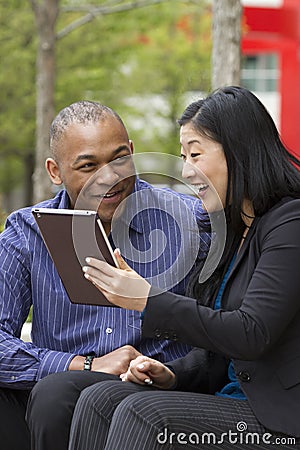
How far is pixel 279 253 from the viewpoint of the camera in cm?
257

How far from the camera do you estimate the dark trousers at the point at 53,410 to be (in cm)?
288

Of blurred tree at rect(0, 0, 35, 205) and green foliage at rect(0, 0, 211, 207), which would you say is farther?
blurred tree at rect(0, 0, 35, 205)

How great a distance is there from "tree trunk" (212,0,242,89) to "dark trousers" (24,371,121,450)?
3.64 m

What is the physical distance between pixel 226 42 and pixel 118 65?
13080 millimetres

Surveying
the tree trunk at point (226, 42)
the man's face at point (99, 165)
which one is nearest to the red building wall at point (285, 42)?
the tree trunk at point (226, 42)

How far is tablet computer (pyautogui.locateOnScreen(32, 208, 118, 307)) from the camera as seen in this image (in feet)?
8.84

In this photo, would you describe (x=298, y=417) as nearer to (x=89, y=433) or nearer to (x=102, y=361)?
(x=89, y=433)

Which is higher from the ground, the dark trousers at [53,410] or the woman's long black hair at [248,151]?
the woman's long black hair at [248,151]

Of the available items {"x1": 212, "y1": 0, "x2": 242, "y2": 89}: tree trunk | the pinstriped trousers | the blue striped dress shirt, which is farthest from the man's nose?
{"x1": 212, "y1": 0, "x2": 242, "y2": 89}: tree trunk

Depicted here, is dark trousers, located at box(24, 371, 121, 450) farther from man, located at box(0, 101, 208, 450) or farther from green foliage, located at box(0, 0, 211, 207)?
green foliage, located at box(0, 0, 211, 207)

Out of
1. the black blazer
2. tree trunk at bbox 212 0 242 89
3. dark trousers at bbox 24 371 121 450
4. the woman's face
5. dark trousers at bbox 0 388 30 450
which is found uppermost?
tree trunk at bbox 212 0 242 89

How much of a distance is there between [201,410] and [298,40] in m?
16.7

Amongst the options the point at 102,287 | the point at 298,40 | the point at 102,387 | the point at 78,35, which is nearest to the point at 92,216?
the point at 102,287

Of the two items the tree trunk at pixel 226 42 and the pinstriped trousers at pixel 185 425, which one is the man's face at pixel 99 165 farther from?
the tree trunk at pixel 226 42
